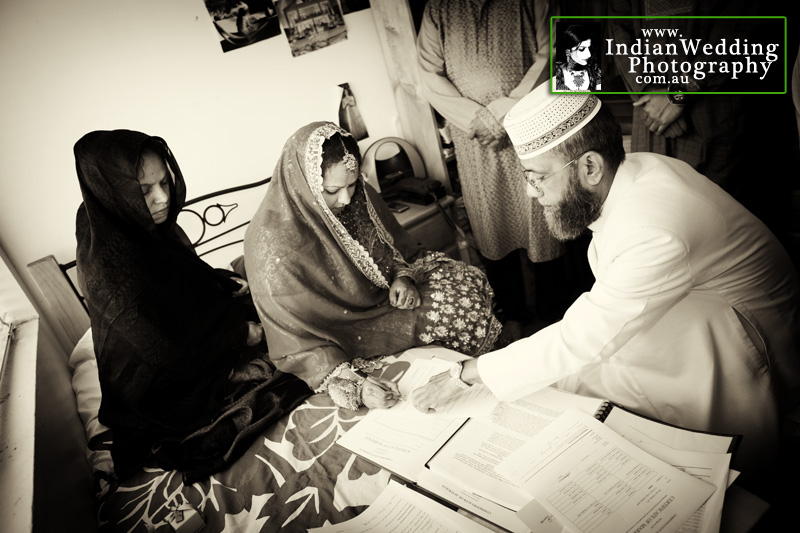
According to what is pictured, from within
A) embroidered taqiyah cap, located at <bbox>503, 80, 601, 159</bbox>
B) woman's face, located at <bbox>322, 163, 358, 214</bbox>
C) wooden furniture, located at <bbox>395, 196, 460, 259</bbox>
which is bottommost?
wooden furniture, located at <bbox>395, 196, 460, 259</bbox>

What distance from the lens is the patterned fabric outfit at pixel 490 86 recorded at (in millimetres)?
2555

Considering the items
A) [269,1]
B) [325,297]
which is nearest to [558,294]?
[325,297]

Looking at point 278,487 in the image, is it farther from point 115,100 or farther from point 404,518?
point 115,100

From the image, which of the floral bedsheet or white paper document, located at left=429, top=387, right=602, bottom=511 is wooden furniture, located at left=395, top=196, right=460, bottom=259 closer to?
the floral bedsheet

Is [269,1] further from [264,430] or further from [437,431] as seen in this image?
[437,431]

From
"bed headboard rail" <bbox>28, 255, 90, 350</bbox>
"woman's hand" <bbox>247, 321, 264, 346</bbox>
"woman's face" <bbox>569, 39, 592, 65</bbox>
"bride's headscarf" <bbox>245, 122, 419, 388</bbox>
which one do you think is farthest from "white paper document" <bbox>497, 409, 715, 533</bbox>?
"bed headboard rail" <bbox>28, 255, 90, 350</bbox>

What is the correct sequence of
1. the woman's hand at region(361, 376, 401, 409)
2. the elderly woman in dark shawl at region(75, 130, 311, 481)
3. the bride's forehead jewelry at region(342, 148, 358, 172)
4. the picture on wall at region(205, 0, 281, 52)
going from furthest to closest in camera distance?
the picture on wall at region(205, 0, 281, 52) → the bride's forehead jewelry at region(342, 148, 358, 172) → the elderly woman in dark shawl at region(75, 130, 311, 481) → the woman's hand at region(361, 376, 401, 409)

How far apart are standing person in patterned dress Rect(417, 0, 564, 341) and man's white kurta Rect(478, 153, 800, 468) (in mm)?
1309

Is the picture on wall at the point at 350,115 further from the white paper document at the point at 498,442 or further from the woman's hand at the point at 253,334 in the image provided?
the white paper document at the point at 498,442

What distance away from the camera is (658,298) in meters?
1.20

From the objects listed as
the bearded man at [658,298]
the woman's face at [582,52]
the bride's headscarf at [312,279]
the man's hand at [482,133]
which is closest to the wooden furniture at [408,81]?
the man's hand at [482,133]

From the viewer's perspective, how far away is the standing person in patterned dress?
2557 millimetres

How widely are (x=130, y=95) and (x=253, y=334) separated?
5.10ft

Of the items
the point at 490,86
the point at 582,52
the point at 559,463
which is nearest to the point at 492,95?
the point at 490,86
